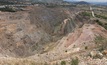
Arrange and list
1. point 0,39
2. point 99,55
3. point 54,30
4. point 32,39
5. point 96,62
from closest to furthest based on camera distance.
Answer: point 96,62 → point 99,55 → point 0,39 → point 32,39 → point 54,30

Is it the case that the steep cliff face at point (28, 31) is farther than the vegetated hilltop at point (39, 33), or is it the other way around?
the steep cliff face at point (28, 31)

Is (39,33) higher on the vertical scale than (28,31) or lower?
lower

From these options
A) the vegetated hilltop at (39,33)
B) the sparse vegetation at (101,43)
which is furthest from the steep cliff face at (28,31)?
the sparse vegetation at (101,43)

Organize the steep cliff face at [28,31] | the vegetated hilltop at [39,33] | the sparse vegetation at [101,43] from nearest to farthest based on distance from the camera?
1. the sparse vegetation at [101,43]
2. the vegetated hilltop at [39,33]
3. the steep cliff face at [28,31]

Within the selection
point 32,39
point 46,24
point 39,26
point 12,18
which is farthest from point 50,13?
point 32,39

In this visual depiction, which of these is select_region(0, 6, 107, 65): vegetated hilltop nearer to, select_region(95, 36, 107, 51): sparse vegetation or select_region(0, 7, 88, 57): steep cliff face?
→ select_region(0, 7, 88, 57): steep cliff face

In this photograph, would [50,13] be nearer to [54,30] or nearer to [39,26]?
[54,30]

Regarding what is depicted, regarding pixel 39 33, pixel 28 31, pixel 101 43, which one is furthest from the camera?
pixel 39 33

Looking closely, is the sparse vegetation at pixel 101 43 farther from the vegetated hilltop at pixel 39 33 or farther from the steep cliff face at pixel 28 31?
the steep cliff face at pixel 28 31

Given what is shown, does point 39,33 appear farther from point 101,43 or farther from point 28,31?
point 101,43

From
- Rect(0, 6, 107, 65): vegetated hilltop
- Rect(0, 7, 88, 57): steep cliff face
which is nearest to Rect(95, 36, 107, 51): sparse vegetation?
Rect(0, 6, 107, 65): vegetated hilltop

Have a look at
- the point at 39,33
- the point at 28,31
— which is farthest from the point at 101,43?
the point at 39,33
